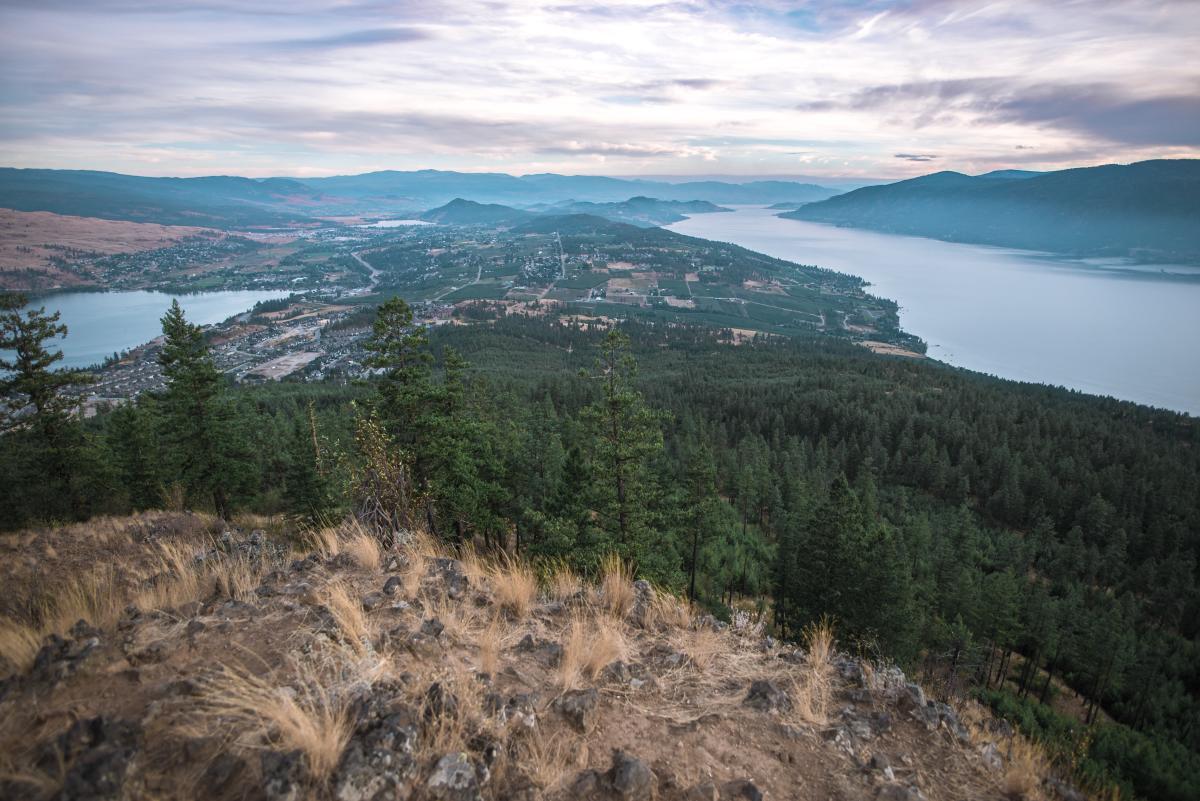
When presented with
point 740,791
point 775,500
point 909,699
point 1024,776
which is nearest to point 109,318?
point 775,500

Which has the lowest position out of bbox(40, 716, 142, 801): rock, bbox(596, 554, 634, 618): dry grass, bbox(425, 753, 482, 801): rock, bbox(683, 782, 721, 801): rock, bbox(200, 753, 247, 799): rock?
bbox(596, 554, 634, 618): dry grass

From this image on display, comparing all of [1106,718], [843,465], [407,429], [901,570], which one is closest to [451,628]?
[407,429]

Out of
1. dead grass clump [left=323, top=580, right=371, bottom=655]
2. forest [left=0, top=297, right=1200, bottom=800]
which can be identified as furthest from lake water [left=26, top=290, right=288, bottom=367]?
dead grass clump [left=323, top=580, right=371, bottom=655]

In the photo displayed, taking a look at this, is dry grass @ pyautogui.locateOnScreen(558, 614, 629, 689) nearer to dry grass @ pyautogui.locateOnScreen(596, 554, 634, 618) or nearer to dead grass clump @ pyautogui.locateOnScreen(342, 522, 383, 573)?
dry grass @ pyautogui.locateOnScreen(596, 554, 634, 618)

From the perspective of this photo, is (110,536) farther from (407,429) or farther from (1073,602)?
(1073,602)

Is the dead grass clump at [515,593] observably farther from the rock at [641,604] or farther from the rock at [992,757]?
the rock at [992,757]

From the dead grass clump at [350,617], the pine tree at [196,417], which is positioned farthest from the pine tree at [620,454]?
the pine tree at [196,417]
